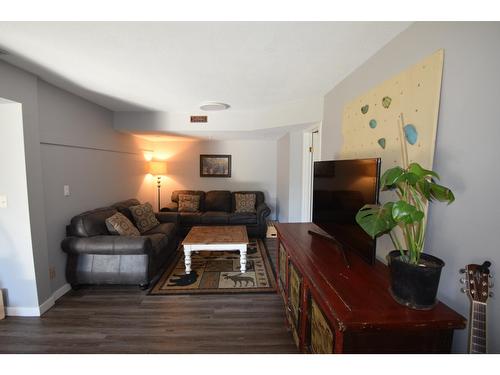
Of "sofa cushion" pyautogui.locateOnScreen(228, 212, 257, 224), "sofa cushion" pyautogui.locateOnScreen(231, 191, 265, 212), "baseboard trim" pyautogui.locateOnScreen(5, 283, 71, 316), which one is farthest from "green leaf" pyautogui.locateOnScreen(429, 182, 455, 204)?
"sofa cushion" pyautogui.locateOnScreen(231, 191, 265, 212)

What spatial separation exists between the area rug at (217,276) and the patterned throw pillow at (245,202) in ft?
4.17

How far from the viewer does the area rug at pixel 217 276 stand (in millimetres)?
2420

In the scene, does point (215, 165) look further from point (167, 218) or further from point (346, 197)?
point (346, 197)

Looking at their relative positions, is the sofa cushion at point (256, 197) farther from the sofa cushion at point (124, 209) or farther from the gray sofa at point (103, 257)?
the gray sofa at point (103, 257)

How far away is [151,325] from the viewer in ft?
6.15

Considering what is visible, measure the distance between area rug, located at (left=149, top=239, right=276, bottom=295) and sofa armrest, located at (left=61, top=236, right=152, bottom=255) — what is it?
0.54 meters

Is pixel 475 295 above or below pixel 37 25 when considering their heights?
below

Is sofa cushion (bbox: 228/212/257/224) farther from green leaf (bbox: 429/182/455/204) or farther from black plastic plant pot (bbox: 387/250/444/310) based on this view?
green leaf (bbox: 429/182/455/204)

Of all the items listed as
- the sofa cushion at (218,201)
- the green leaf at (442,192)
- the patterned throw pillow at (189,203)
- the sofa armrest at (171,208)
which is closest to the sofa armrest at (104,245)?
the sofa armrest at (171,208)
